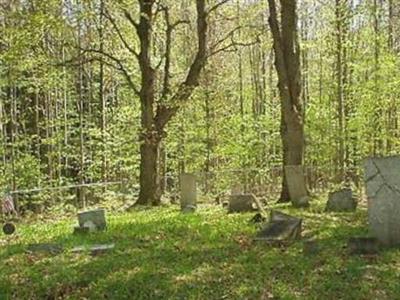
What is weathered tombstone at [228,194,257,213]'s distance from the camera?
1402 cm

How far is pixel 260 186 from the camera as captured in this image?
2656 cm

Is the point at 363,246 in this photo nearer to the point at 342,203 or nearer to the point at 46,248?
the point at 342,203

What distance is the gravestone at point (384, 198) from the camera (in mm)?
8891

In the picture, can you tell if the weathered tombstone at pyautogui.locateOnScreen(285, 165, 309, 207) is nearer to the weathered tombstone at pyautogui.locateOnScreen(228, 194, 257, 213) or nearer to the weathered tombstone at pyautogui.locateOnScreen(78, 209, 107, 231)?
the weathered tombstone at pyautogui.locateOnScreen(228, 194, 257, 213)

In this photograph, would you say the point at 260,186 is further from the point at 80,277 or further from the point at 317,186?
the point at 80,277

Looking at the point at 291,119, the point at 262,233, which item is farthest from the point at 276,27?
the point at 262,233

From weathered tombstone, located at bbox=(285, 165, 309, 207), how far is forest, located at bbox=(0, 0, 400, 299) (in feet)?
0.15

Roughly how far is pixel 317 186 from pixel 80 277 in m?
16.9

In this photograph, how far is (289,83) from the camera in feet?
53.4

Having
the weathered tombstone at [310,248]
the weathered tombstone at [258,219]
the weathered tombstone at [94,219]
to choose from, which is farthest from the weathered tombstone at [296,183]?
the weathered tombstone at [310,248]

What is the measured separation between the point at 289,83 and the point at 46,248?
8221mm

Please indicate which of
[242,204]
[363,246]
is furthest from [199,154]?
[363,246]

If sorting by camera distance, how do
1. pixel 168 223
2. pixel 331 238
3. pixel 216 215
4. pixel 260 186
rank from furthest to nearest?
pixel 260 186 → pixel 216 215 → pixel 168 223 → pixel 331 238

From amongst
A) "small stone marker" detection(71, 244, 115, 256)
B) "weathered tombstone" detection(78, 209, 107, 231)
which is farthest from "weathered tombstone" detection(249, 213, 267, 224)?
"small stone marker" detection(71, 244, 115, 256)
